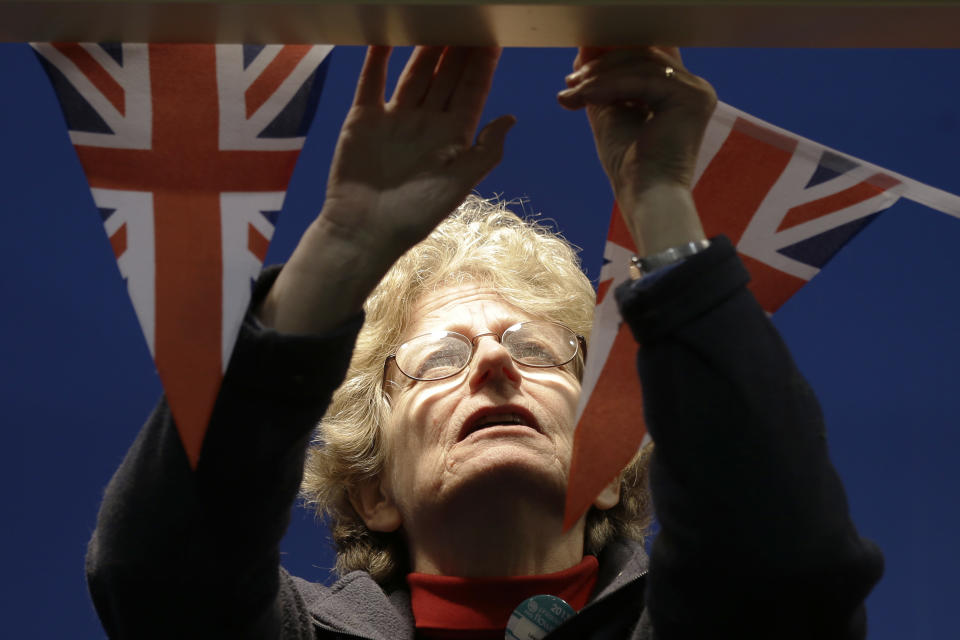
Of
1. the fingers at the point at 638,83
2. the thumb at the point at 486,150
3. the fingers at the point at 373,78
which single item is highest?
the fingers at the point at 638,83

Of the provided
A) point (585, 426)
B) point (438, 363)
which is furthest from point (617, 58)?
point (438, 363)

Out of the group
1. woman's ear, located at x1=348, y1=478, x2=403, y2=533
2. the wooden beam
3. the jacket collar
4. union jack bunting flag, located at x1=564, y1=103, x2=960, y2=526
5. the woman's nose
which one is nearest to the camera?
the wooden beam

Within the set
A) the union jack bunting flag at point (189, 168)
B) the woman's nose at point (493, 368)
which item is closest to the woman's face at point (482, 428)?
the woman's nose at point (493, 368)

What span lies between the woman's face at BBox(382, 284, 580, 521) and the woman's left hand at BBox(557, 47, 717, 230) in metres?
0.51

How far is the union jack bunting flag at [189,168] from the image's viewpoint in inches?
41.1

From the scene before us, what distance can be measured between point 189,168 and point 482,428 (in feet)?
2.30

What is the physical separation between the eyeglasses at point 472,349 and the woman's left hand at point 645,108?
0.56 meters

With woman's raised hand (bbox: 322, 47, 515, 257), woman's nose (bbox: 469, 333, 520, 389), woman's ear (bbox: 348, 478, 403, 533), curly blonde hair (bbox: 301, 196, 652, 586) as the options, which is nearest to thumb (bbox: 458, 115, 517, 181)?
woman's raised hand (bbox: 322, 47, 515, 257)

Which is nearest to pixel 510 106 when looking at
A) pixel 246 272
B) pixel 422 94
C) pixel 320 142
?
pixel 320 142

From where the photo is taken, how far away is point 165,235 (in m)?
1.07

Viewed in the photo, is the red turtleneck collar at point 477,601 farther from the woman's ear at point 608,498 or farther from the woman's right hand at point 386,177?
the woman's right hand at point 386,177

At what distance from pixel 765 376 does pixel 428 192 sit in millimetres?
400

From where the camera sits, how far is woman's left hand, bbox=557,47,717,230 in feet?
3.76

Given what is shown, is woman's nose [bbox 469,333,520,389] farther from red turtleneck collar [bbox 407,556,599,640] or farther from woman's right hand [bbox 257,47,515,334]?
woman's right hand [bbox 257,47,515,334]
